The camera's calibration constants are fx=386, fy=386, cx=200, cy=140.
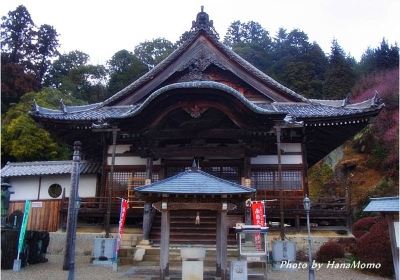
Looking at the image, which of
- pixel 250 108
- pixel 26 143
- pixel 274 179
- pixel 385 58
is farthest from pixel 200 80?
pixel 385 58

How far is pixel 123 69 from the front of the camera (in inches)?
1848

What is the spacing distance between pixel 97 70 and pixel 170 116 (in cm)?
3430

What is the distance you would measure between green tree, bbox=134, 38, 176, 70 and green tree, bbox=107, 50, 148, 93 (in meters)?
3.45

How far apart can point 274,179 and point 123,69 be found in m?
35.3

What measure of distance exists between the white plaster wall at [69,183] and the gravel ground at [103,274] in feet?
19.7

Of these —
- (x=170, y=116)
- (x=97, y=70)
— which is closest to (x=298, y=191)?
(x=170, y=116)

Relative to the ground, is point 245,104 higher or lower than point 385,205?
higher

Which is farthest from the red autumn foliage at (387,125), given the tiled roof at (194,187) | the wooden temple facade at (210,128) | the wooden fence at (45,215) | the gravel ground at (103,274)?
the wooden fence at (45,215)

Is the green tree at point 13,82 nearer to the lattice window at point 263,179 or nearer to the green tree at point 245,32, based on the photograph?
the lattice window at point 263,179

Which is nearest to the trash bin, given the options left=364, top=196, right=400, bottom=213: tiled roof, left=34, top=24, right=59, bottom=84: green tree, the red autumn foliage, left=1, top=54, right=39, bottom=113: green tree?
Result: left=364, top=196, right=400, bottom=213: tiled roof

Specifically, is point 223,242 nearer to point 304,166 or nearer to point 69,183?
point 304,166

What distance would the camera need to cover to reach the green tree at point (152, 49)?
52.2 meters

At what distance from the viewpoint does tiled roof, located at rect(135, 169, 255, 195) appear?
8.77m

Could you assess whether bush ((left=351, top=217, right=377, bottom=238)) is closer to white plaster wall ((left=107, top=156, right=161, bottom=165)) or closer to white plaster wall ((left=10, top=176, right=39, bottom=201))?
white plaster wall ((left=107, top=156, right=161, bottom=165))
